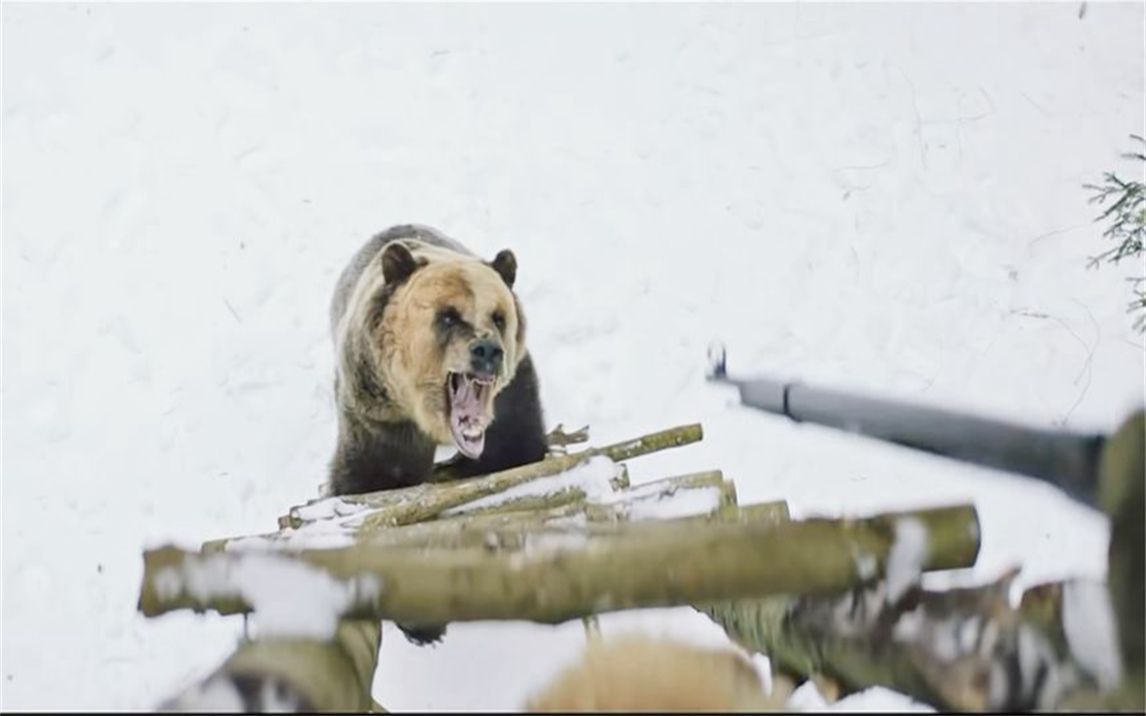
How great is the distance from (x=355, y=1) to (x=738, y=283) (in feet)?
11.9

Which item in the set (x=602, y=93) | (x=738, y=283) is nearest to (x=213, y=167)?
(x=602, y=93)

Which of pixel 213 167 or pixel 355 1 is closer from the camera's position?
pixel 213 167

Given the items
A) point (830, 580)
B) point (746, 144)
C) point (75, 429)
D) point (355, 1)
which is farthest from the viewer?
point (355, 1)

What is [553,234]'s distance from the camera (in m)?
7.39

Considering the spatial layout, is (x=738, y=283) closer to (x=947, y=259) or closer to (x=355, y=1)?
(x=947, y=259)

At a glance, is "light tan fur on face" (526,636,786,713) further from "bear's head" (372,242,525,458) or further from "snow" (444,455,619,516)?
"bear's head" (372,242,525,458)

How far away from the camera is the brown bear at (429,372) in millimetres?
4488

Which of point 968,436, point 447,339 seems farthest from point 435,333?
point 968,436

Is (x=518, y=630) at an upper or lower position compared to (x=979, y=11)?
lower

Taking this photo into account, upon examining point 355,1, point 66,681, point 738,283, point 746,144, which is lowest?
point 66,681

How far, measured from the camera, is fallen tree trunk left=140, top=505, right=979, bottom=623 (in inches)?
55.2

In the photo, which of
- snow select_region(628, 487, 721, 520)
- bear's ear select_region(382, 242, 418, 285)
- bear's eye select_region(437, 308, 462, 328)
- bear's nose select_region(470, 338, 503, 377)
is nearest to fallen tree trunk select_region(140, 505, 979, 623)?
snow select_region(628, 487, 721, 520)

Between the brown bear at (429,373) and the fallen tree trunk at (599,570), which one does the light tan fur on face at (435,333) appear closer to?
the brown bear at (429,373)

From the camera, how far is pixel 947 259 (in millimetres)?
7328
